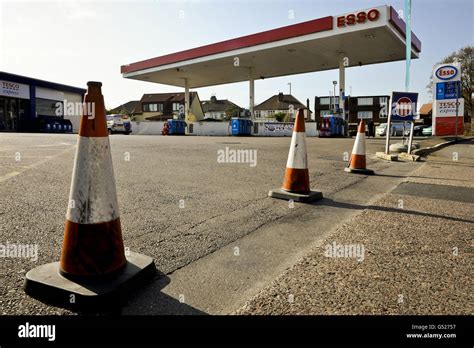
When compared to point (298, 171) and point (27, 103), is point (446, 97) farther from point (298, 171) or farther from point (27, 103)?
point (27, 103)

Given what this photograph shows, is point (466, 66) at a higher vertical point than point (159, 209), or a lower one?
higher

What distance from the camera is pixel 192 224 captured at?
11.0 ft

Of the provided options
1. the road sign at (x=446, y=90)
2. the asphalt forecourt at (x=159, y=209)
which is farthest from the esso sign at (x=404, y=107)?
the road sign at (x=446, y=90)

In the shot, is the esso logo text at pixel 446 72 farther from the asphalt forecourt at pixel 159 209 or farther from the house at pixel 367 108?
the house at pixel 367 108

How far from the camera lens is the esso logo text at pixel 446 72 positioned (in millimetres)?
20734

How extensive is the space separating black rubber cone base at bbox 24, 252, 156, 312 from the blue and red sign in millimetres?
9965

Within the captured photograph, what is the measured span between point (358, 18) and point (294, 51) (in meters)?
6.27

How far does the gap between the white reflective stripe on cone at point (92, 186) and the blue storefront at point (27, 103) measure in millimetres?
38611

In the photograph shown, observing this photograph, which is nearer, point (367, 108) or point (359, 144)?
point (359, 144)

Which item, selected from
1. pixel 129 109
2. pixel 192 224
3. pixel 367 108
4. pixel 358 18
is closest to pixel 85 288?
pixel 192 224

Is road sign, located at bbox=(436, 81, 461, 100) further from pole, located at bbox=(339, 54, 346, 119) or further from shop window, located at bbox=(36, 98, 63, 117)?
shop window, located at bbox=(36, 98, 63, 117)

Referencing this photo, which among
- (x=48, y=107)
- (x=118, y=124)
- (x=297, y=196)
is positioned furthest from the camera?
(x=48, y=107)

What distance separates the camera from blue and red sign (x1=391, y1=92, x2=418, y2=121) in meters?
10.0
